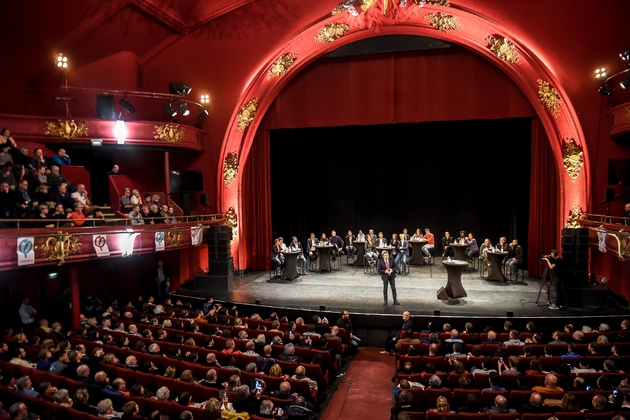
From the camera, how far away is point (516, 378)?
6.00m

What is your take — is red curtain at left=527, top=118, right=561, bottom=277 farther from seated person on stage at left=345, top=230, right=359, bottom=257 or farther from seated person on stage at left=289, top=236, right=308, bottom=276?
seated person on stage at left=289, top=236, right=308, bottom=276

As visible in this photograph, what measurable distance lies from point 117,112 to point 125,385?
36.2 feet

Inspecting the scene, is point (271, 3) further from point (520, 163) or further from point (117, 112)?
point (520, 163)

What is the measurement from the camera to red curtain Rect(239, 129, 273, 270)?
15.9 metres

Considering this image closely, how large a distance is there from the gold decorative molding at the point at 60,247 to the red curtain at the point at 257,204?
21.5 ft

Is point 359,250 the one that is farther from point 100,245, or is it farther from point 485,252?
point 100,245

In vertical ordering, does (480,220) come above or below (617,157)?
below

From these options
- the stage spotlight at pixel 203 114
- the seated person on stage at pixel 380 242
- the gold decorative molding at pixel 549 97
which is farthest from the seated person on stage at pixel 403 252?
the stage spotlight at pixel 203 114

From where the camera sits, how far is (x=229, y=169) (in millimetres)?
15047

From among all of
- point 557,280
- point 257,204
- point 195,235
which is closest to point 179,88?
point 257,204

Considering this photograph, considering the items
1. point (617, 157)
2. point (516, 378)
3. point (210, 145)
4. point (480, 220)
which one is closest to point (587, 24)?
point (617, 157)

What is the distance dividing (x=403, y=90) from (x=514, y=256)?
6150 mm

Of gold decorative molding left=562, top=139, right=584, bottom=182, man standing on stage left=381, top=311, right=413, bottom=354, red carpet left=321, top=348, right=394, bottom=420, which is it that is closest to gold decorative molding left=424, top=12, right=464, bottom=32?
gold decorative molding left=562, top=139, right=584, bottom=182

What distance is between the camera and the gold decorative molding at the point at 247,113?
49.2ft
